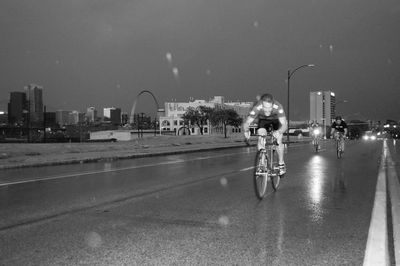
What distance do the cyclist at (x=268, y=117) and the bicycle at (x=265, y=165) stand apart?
97 millimetres

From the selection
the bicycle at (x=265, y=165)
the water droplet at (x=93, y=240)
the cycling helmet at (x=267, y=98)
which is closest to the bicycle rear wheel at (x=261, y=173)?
the bicycle at (x=265, y=165)

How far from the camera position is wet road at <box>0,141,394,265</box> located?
14.0 ft

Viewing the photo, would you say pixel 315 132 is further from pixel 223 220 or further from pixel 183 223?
pixel 183 223

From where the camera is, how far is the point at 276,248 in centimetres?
454

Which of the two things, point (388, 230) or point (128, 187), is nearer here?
point (388, 230)

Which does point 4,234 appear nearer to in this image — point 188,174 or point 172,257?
point 172,257

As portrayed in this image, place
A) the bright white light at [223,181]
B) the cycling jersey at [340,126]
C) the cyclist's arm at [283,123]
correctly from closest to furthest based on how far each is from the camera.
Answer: the cyclist's arm at [283,123] < the bright white light at [223,181] < the cycling jersey at [340,126]

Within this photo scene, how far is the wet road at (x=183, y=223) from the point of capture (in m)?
4.28

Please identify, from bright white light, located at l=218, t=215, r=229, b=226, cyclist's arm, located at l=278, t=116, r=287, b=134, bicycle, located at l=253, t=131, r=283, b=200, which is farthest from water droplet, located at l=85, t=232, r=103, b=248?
cyclist's arm, located at l=278, t=116, r=287, b=134

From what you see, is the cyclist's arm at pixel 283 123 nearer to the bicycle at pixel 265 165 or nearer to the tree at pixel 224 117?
the bicycle at pixel 265 165

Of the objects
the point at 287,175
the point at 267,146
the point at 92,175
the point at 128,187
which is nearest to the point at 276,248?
the point at 267,146

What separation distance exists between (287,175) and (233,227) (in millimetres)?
6480

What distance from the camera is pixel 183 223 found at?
575cm

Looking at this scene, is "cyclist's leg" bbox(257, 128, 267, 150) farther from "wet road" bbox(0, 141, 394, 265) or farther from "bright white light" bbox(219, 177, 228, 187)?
"bright white light" bbox(219, 177, 228, 187)
